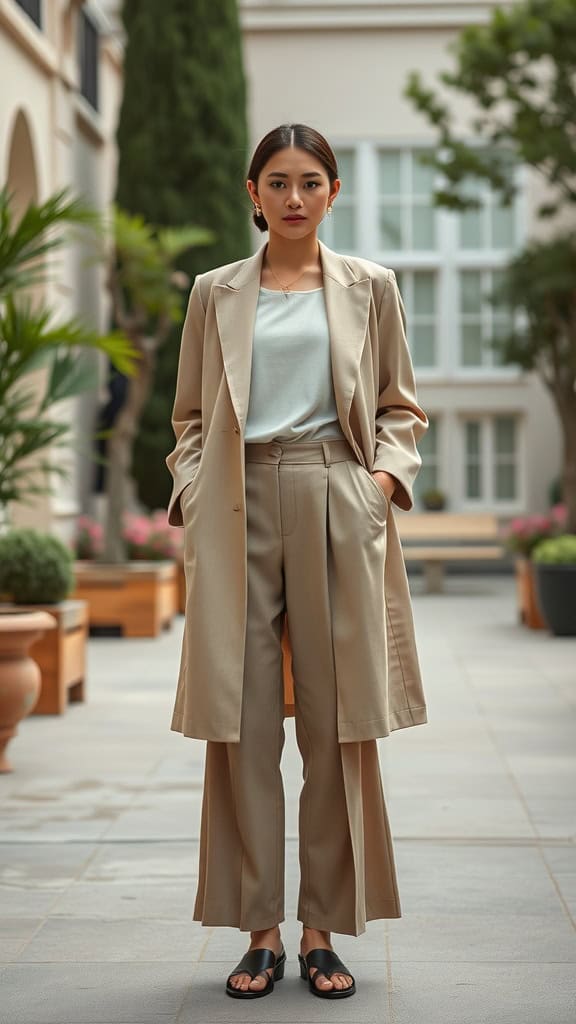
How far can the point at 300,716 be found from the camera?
125 inches

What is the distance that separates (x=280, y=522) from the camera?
311 cm

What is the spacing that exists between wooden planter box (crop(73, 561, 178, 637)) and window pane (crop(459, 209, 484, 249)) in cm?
1046

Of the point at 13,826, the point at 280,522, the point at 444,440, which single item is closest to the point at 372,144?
the point at 444,440

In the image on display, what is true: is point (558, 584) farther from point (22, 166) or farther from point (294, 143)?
point (294, 143)

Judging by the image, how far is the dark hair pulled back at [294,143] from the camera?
3.12 meters

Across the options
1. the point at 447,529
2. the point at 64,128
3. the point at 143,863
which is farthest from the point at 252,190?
the point at 447,529

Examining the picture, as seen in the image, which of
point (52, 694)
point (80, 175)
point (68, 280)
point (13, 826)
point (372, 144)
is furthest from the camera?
point (372, 144)

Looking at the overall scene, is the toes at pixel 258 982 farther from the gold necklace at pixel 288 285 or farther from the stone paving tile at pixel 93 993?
the gold necklace at pixel 288 285

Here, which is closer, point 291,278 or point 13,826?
point 291,278

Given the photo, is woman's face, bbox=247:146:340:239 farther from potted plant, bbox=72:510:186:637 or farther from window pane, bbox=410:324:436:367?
window pane, bbox=410:324:436:367

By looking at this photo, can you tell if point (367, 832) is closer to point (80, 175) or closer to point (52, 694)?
point (52, 694)

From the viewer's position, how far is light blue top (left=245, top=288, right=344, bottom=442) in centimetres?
312

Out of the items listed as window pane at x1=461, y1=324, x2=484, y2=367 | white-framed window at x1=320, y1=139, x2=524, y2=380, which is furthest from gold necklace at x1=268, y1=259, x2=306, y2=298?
window pane at x1=461, y1=324, x2=484, y2=367

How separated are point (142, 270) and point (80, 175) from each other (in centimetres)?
370
